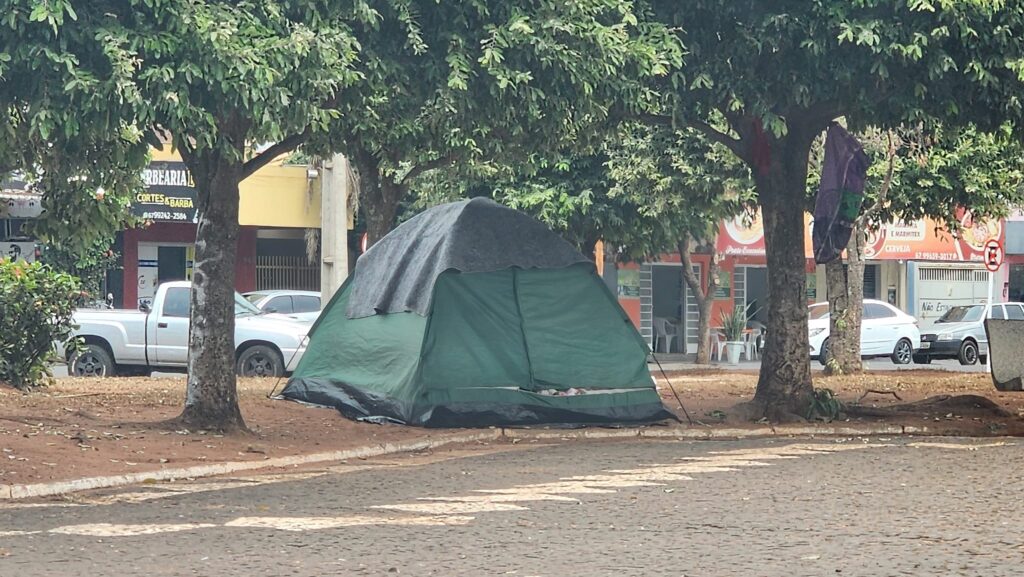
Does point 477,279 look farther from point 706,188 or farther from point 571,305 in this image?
point 706,188

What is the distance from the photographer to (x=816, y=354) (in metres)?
32.8

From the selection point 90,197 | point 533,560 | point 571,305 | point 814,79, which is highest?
point 814,79

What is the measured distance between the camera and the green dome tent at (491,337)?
15.6 m

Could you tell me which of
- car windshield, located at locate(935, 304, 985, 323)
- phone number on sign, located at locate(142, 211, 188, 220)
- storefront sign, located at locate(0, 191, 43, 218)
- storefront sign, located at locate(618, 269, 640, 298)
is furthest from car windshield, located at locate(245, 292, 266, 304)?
car windshield, located at locate(935, 304, 985, 323)

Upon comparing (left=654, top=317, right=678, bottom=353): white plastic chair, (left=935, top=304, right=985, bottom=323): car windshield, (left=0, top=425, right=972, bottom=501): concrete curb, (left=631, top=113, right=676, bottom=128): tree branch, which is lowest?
(left=0, top=425, right=972, bottom=501): concrete curb

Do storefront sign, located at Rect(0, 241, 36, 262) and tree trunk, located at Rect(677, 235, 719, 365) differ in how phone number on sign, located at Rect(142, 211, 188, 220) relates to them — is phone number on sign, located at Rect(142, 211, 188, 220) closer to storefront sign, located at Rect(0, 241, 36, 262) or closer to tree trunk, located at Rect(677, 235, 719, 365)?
storefront sign, located at Rect(0, 241, 36, 262)

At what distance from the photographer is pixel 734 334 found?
3472cm

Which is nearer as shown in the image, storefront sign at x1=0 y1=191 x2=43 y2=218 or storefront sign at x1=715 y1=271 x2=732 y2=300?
storefront sign at x1=0 y1=191 x2=43 y2=218

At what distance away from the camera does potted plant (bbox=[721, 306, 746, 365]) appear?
3406 cm

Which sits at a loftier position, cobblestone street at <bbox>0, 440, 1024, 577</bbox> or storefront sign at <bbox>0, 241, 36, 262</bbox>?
storefront sign at <bbox>0, 241, 36, 262</bbox>

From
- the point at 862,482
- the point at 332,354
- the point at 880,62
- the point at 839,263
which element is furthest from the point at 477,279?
the point at 839,263

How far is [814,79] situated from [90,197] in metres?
7.41

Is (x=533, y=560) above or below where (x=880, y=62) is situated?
below

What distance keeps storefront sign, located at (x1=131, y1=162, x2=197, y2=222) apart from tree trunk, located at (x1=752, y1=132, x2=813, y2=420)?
1798cm
